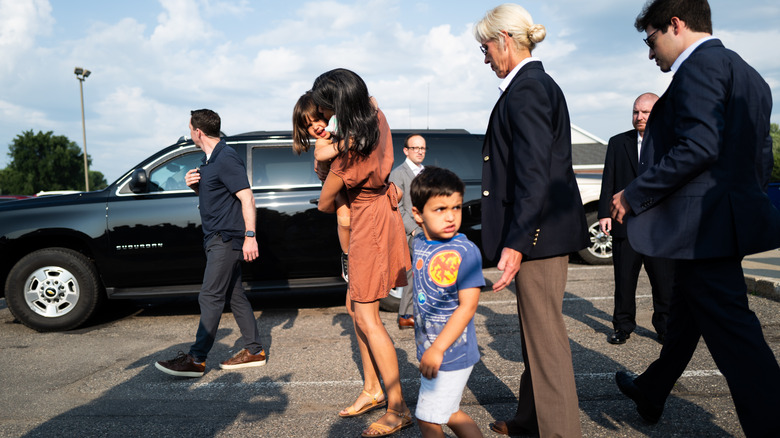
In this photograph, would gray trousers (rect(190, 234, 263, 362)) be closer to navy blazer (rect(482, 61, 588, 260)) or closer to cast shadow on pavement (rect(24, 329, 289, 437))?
cast shadow on pavement (rect(24, 329, 289, 437))

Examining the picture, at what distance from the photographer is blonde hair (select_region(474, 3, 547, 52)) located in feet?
8.25

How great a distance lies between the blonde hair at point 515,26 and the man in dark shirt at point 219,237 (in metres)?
2.43

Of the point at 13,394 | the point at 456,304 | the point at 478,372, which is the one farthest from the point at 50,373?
the point at 456,304

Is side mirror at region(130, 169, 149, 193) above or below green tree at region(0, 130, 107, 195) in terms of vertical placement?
below

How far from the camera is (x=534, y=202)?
2324mm

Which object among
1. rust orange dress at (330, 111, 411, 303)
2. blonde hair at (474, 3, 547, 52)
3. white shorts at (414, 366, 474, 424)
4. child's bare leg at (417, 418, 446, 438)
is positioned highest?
blonde hair at (474, 3, 547, 52)

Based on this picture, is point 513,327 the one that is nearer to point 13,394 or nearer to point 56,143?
point 13,394

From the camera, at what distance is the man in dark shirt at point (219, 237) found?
416 centimetres

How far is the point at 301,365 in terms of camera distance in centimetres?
437

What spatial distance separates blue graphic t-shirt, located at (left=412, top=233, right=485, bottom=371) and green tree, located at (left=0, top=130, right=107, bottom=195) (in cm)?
8793

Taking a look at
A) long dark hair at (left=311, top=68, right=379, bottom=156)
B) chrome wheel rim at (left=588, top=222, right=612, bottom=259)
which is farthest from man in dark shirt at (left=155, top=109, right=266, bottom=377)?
chrome wheel rim at (left=588, top=222, right=612, bottom=259)

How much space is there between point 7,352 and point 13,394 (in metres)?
1.43

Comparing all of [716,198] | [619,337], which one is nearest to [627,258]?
[619,337]

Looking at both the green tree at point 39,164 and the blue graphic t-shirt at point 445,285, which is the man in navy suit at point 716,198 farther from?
the green tree at point 39,164
